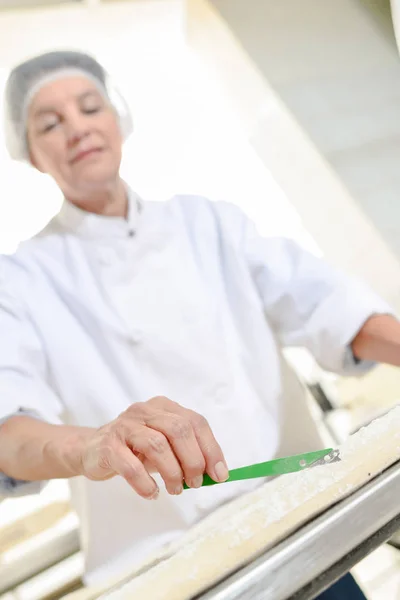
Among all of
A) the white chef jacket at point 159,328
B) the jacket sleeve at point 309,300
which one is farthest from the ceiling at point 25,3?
the jacket sleeve at point 309,300

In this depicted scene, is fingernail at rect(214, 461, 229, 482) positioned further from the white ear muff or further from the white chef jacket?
the white ear muff

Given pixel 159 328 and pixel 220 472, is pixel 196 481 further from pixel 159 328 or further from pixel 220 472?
pixel 159 328

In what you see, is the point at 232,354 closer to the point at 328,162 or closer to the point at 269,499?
the point at 269,499

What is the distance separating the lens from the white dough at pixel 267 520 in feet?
1.04

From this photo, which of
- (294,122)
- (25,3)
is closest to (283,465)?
(294,122)

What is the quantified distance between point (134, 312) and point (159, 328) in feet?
0.13

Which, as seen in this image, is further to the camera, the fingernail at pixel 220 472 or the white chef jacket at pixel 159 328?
the white chef jacket at pixel 159 328

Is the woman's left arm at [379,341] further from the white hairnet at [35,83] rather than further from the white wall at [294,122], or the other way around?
the white hairnet at [35,83]

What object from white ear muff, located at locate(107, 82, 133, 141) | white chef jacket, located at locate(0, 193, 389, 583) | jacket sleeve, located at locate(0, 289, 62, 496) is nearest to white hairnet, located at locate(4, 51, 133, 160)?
white ear muff, located at locate(107, 82, 133, 141)

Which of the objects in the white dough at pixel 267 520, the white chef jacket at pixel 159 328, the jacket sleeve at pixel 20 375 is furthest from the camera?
the white chef jacket at pixel 159 328

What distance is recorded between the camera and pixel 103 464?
1.25 feet

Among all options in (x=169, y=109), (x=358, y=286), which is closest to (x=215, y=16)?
(x=169, y=109)

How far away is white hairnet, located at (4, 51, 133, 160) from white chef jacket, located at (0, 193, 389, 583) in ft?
0.43

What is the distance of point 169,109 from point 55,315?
1.73 ft
